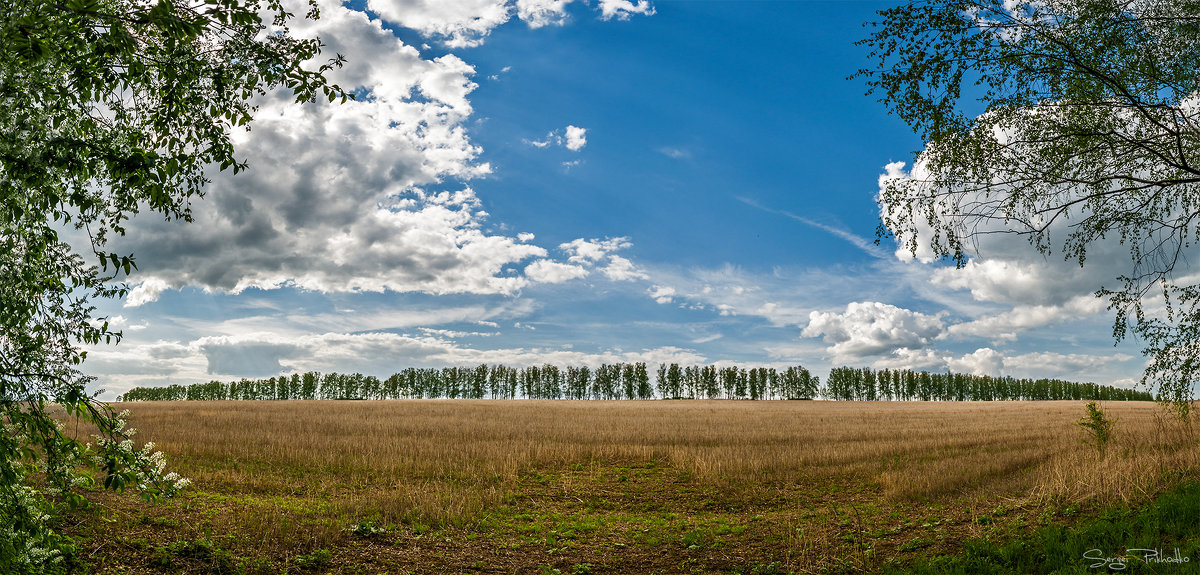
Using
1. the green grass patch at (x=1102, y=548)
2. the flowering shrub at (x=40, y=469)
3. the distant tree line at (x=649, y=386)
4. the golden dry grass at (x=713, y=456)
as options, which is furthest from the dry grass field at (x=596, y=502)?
the distant tree line at (x=649, y=386)

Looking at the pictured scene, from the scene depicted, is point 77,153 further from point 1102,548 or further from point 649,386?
point 649,386

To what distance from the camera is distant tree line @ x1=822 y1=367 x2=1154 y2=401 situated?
465 ft

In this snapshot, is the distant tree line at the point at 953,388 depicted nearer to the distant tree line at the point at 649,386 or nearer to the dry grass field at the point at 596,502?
the distant tree line at the point at 649,386

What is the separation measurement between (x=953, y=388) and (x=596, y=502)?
519 ft

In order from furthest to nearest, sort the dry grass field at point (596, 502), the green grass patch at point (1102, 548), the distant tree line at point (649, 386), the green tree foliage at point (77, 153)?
the distant tree line at point (649, 386) < the dry grass field at point (596, 502) < the green grass patch at point (1102, 548) < the green tree foliage at point (77, 153)

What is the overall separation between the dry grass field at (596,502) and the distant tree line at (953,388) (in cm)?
12607

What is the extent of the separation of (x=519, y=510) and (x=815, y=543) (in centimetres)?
657

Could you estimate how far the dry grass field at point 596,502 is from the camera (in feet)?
32.6

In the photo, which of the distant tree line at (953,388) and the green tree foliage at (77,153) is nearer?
the green tree foliage at (77,153)

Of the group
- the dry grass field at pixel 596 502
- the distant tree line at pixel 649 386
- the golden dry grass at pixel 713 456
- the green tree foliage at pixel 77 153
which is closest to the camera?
the green tree foliage at pixel 77 153

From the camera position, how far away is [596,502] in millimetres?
14688

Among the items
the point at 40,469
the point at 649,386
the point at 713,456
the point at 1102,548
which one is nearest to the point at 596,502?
the point at 713,456

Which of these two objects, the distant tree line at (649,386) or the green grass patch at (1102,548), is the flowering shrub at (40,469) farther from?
the distant tree line at (649,386)

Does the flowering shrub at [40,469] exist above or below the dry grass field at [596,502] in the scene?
above
